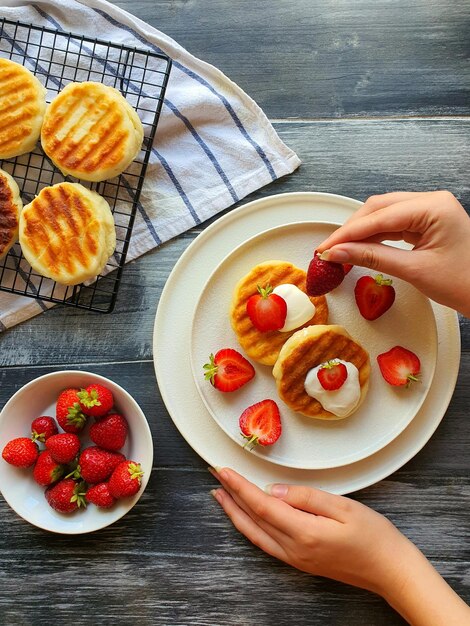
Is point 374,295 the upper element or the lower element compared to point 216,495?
upper

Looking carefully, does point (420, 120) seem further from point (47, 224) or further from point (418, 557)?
point (418, 557)

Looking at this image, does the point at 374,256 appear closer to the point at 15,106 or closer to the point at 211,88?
the point at 211,88

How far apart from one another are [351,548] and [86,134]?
4.92 ft

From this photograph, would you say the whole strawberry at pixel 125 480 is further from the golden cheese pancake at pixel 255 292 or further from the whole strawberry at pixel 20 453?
the golden cheese pancake at pixel 255 292

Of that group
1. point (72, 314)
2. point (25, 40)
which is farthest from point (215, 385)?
point (25, 40)

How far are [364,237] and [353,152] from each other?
0.47m

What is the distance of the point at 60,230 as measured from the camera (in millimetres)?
1973

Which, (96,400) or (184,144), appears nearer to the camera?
(96,400)

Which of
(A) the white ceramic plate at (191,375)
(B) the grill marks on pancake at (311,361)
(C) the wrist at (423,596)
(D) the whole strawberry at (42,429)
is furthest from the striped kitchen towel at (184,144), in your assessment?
(C) the wrist at (423,596)

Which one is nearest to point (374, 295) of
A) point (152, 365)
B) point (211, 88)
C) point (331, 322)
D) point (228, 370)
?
point (331, 322)

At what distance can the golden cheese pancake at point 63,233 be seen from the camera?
1.96m

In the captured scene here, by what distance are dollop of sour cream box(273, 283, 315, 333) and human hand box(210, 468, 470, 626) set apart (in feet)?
1.68

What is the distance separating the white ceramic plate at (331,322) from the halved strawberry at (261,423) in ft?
0.11

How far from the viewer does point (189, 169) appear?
2.14 m
